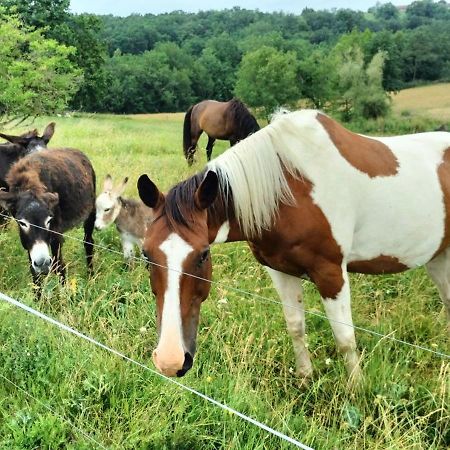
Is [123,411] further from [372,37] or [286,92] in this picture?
[372,37]

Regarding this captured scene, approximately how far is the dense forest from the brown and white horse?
112 ft

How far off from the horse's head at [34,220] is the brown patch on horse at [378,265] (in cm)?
256

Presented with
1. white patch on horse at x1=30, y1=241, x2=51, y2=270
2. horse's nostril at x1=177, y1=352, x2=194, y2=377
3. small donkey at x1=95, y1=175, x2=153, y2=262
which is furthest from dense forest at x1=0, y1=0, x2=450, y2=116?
horse's nostril at x1=177, y1=352, x2=194, y2=377

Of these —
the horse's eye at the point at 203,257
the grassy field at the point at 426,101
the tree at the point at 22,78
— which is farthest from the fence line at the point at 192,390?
the grassy field at the point at 426,101

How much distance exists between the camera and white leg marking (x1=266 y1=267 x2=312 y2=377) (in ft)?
11.8

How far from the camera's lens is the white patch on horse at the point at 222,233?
296 cm

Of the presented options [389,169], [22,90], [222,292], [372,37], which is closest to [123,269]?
[222,292]

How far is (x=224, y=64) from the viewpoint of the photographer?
72062 millimetres

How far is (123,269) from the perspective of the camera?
5.59 metres

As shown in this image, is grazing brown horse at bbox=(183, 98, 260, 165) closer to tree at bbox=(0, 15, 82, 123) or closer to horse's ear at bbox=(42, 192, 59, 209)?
tree at bbox=(0, 15, 82, 123)

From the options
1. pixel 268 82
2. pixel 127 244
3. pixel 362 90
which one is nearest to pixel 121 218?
pixel 127 244

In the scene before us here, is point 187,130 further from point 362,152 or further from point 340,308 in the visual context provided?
point 340,308

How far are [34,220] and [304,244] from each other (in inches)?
100

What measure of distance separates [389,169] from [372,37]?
245ft
